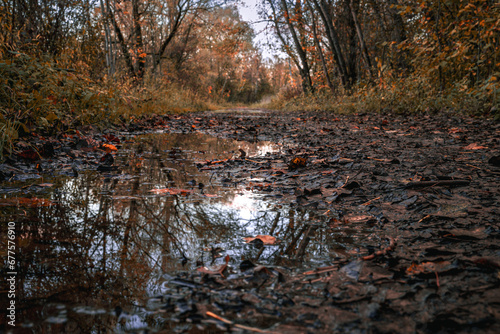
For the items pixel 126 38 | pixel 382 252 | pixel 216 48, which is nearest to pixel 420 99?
pixel 382 252

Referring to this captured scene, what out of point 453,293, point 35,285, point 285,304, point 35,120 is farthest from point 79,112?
point 453,293

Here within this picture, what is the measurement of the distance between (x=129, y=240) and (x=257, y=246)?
0.56m

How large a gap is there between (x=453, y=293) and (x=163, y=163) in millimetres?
2686

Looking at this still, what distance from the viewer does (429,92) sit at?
7301 mm

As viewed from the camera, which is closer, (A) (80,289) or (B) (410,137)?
(A) (80,289)

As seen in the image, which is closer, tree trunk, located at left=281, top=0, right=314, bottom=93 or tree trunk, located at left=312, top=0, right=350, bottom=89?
tree trunk, located at left=312, top=0, right=350, bottom=89

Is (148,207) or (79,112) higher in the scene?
(79,112)

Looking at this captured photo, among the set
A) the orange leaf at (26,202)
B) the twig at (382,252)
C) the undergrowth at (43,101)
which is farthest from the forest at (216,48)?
the twig at (382,252)

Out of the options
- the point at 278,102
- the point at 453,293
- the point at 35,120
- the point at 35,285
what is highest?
the point at 278,102

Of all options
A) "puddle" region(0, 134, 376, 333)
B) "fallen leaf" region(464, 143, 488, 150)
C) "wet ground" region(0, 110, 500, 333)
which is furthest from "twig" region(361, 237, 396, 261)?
"fallen leaf" region(464, 143, 488, 150)

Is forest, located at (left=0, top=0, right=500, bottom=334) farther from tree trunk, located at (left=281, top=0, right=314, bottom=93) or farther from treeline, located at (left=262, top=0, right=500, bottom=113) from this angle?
tree trunk, located at (left=281, top=0, right=314, bottom=93)

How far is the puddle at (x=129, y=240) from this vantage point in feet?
3.03

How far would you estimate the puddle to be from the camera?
0.92 meters

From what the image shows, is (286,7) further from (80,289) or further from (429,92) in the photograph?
(80,289)
